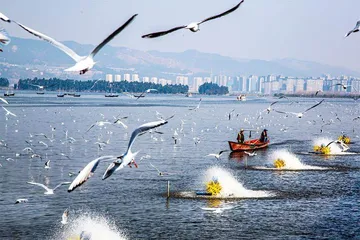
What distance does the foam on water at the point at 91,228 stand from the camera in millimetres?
30391

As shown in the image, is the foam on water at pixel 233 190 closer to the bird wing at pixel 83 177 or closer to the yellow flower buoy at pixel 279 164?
the yellow flower buoy at pixel 279 164

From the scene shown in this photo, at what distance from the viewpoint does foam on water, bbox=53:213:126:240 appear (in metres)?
30.4

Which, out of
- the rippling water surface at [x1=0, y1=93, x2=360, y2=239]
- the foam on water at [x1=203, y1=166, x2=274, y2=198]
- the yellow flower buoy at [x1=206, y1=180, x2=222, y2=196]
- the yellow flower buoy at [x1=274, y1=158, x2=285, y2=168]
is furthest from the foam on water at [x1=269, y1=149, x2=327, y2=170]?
the yellow flower buoy at [x1=206, y1=180, x2=222, y2=196]

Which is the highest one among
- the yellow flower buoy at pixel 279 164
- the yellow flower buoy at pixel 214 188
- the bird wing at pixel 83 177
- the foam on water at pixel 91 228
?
the bird wing at pixel 83 177

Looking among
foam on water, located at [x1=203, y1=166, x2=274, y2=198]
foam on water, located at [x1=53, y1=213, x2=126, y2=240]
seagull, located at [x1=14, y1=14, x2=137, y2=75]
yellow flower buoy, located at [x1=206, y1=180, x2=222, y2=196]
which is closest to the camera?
seagull, located at [x1=14, y1=14, x2=137, y2=75]

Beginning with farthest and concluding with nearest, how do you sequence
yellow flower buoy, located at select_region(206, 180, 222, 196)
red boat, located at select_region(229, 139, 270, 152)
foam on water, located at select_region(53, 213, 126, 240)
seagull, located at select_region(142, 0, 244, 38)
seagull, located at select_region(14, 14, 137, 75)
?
red boat, located at select_region(229, 139, 270, 152), yellow flower buoy, located at select_region(206, 180, 222, 196), foam on water, located at select_region(53, 213, 126, 240), seagull, located at select_region(142, 0, 244, 38), seagull, located at select_region(14, 14, 137, 75)

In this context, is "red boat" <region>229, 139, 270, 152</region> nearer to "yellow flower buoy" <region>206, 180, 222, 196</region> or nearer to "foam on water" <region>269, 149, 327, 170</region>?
"foam on water" <region>269, 149, 327, 170</region>

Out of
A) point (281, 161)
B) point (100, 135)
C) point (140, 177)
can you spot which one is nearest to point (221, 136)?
point (100, 135)

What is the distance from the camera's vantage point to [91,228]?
107ft

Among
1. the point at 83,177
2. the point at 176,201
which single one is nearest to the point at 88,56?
the point at 83,177

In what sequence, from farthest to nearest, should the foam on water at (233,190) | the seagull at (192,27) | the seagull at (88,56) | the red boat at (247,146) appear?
the red boat at (247,146) < the foam on water at (233,190) < the seagull at (192,27) < the seagull at (88,56)

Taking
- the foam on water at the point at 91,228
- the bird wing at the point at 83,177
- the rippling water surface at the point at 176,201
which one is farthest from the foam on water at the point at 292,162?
the bird wing at the point at 83,177

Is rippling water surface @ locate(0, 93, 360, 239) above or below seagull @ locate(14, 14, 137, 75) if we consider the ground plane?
below

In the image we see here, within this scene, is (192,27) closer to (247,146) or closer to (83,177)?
(83,177)
